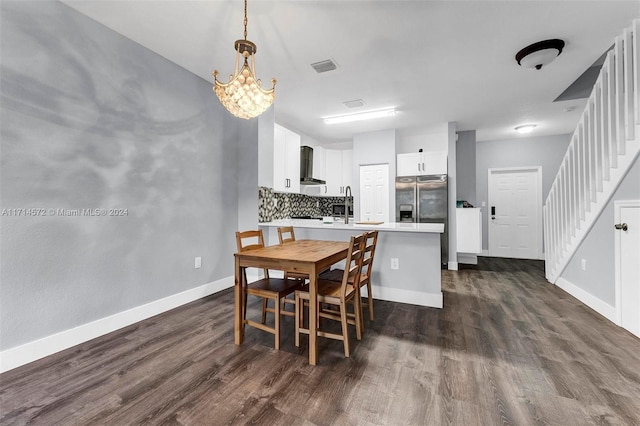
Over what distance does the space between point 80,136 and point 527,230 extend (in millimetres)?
7714

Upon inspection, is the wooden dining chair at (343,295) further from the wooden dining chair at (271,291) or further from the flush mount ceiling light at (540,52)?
the flush mount ceiling light at (540,52)

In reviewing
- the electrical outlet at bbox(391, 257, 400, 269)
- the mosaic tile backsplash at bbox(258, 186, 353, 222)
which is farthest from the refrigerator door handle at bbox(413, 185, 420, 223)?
the electrical outlet at bbox(391, 257, 400, 269)

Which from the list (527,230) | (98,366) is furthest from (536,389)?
(527,230)

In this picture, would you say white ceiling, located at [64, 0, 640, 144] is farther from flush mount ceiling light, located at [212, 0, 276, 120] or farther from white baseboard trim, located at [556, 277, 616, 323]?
white baseboard trim, located at [556, 277, 616, 323]

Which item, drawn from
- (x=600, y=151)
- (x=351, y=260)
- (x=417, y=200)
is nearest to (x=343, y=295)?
(x=351, y=260)

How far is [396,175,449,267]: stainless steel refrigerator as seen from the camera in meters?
4.88

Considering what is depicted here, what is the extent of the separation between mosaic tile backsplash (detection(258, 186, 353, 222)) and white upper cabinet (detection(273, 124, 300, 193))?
0.91 ft

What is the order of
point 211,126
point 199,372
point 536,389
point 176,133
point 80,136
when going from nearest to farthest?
point 536,389, point 199,372, point 80,136, point 176,133, point 211,126

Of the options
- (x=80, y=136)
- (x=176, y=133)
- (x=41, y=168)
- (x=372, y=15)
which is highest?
(x=372, y=15)

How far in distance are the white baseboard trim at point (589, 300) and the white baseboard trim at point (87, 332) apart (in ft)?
14.2

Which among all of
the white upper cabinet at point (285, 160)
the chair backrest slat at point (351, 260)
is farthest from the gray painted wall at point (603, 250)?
the white upper cabinet at point (285, 160)

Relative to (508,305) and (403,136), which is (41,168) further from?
(403,136)

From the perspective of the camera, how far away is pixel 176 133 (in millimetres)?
2963

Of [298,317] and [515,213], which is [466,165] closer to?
[515,213]
